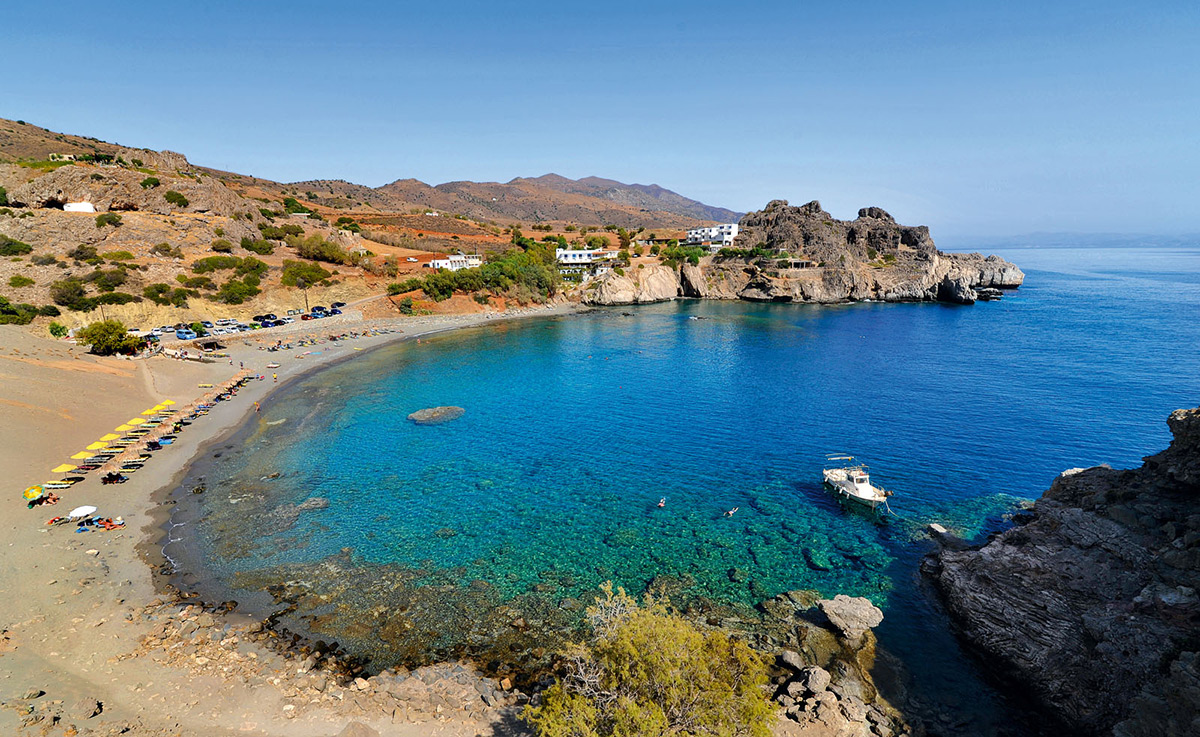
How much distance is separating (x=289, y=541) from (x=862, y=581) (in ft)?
92.9

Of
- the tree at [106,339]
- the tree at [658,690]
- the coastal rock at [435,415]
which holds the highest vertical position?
the tree at [106,339]

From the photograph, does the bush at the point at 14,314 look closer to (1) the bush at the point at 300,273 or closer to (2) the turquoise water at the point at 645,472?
(1) the bush at the point at 300,273

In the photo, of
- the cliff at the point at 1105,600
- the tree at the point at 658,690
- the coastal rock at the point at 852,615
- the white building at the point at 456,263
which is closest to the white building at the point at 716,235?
the white building at the point at 456,263

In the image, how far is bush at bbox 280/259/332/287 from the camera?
81569 millimetres

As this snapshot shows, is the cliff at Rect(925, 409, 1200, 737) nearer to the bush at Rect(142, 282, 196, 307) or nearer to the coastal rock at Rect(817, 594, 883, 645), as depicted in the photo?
the coastal rock at Rect(817, 594, 883, 645)

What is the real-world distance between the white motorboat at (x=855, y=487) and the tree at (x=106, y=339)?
221 ft

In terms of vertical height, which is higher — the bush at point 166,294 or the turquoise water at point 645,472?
the bush at point 166,294

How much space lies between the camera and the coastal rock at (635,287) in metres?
111

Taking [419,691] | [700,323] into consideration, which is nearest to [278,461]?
[419,691]

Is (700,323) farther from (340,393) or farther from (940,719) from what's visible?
(940,719)

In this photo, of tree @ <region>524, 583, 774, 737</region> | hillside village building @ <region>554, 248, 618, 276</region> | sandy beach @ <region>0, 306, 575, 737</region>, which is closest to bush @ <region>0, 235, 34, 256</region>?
sandy beach @ <region>0, 306, 575, 737</region>

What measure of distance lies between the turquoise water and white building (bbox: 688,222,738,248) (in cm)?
8460

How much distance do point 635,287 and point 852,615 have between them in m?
101

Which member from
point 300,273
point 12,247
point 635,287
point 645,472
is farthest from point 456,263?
point 645,472
